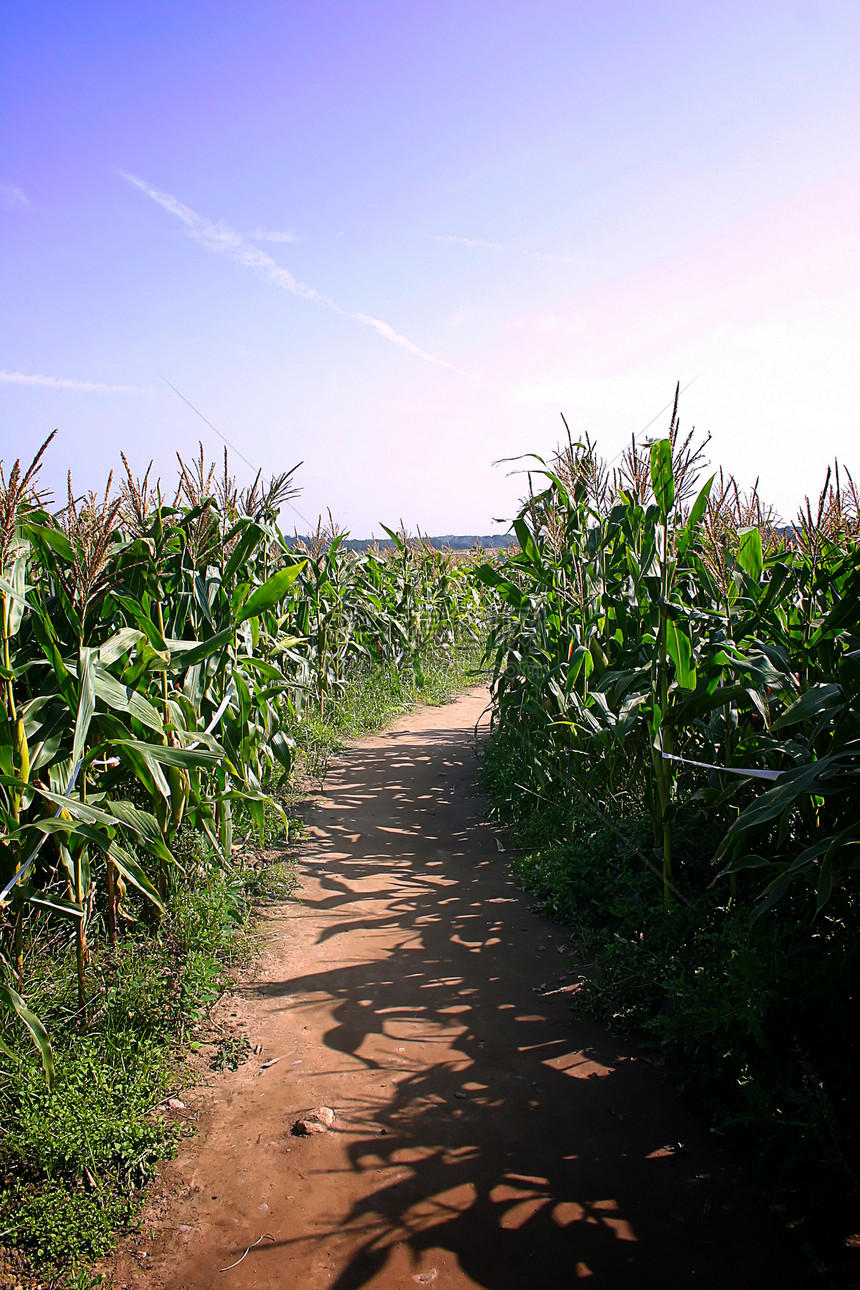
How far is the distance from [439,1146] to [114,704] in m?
1.70

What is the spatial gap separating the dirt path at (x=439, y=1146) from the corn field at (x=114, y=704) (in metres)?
0.65

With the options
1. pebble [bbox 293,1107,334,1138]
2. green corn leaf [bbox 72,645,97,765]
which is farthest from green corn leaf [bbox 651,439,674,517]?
pebble [bbox 293,1107,334,1138]

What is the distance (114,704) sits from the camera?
91.4 inches

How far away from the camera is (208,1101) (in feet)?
8.06

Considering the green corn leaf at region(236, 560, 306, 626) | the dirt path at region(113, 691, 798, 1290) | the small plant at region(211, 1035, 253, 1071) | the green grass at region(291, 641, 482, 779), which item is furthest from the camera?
the green grass at region(291, 641, 482, 779)

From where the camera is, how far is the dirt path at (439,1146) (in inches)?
73.6

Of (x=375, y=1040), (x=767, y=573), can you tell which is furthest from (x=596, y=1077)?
(x=767, y=573)

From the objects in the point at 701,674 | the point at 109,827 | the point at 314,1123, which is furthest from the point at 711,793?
the point at 109,827

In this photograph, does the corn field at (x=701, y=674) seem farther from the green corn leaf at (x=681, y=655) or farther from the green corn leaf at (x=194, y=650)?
the green corn leaf at (x=194, y=650)

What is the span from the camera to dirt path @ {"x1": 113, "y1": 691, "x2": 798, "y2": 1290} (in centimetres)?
187

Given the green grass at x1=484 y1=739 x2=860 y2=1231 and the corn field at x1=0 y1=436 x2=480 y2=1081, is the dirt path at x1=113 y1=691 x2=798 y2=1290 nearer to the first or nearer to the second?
the green grass at x1=484 y1=739 x2=860 y2=1231

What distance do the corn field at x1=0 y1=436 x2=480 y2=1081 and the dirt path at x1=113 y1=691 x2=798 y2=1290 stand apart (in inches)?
25.6

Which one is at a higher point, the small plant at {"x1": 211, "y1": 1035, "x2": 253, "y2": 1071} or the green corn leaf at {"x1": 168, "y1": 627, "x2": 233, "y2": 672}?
the green corn leaf at {"x1": 168, "y1": 627, "x2": 233, "y2": 672}

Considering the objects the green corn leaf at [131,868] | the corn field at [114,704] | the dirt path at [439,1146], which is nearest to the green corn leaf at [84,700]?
the corn field at [114,704]
